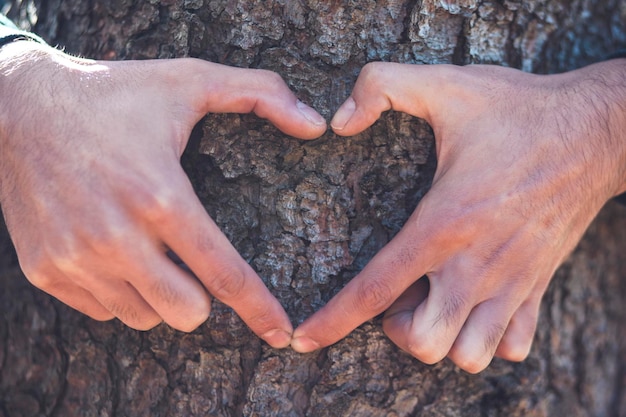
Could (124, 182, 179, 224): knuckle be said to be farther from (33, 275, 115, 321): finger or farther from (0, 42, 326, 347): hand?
(33, 275, 115, 321): finger

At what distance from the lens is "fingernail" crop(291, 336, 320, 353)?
64.7 inches

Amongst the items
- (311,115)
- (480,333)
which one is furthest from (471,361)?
(311,115)

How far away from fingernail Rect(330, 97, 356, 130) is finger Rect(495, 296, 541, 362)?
0.66 metres

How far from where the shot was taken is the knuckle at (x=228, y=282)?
1509 millimetres

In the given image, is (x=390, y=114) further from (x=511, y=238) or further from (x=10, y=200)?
(x=10, y=200)

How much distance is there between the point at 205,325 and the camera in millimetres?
1729

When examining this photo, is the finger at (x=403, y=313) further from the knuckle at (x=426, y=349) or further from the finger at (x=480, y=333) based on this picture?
the finger at (x=480, y=333)

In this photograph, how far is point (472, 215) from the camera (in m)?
1.56

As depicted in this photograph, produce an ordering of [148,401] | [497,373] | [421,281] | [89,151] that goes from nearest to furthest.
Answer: [89,151], [421,281], [148,401], [497,373]

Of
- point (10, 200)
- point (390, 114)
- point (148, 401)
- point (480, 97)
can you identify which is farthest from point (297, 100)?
point (148, 401)

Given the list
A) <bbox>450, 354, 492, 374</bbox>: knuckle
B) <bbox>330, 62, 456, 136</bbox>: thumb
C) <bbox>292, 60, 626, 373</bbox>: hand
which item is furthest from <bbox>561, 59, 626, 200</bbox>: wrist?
<bbox>450, 354, 492, 374</bbox>: knuckle

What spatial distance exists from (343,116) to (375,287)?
0.43m

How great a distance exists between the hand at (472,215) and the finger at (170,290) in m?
0.27

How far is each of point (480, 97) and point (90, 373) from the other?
4.36 feet
